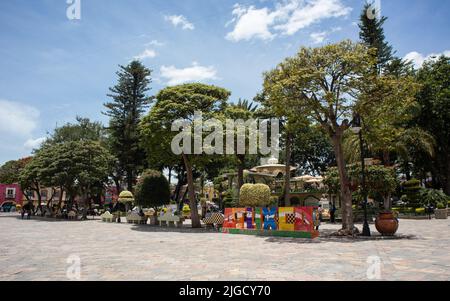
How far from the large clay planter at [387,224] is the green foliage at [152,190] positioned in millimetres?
18542

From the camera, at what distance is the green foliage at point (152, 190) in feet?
95.9

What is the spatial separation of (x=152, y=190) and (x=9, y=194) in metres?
60.6

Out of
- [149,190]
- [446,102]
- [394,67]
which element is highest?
[394,67]

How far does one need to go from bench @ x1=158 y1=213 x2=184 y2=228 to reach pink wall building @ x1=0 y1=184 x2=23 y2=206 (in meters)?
61.5

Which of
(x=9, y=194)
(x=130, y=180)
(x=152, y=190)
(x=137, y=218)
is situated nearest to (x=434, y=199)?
(x=152, y=190)

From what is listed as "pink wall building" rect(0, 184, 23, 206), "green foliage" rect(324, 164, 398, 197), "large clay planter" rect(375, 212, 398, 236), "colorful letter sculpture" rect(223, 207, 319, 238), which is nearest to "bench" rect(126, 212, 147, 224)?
"colorful letter sculpture" rect(223, 207, 319, 238)

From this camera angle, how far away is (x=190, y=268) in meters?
8.37

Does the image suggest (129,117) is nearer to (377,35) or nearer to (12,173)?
(12,173)

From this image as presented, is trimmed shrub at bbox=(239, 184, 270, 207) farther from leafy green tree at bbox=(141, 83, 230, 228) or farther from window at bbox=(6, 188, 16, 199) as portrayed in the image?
window at bbox=(6, 188, 16, 199)

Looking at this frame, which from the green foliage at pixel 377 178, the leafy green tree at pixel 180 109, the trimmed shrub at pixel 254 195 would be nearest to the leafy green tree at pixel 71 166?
the leafy green tree at pixel 180 109

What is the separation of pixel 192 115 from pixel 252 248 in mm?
11860

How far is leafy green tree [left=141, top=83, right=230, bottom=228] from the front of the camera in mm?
21656

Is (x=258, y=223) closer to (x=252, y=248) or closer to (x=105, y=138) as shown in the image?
(x=252, y=248)
